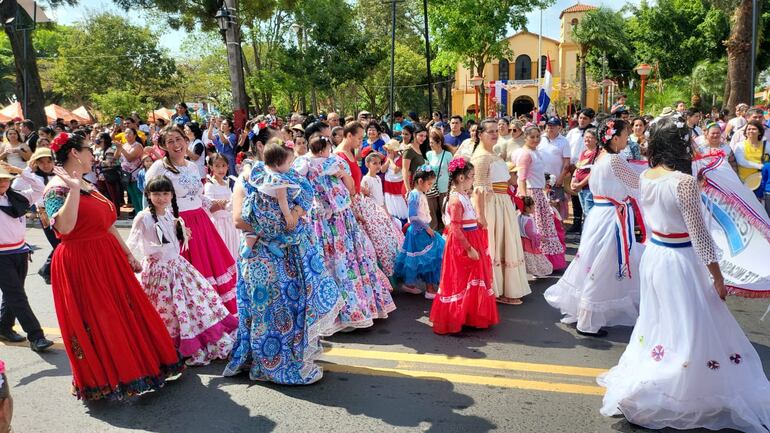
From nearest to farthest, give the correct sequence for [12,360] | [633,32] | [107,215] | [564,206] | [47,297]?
[107,215] < [12,360] < [47,297] < [564,206] < [633,32]

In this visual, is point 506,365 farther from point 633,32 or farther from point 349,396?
point 633,32

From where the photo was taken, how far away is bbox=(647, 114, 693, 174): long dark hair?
12.1 feet

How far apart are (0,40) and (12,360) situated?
60.0 meters

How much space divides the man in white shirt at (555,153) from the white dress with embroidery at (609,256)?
391cm

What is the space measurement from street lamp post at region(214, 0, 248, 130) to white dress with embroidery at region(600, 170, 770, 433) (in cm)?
1200

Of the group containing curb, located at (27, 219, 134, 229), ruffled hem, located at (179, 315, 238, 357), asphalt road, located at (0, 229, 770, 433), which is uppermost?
curb, located at (27, 219, 134, 229)

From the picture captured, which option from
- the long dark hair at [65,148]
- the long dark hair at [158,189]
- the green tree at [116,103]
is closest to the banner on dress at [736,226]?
the long dark hair at [158,189]

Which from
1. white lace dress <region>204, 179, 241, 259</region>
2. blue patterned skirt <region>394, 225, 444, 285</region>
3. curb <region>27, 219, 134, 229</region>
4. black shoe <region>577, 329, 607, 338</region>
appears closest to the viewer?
black shoe <region>577, 329, 607, 338</region>

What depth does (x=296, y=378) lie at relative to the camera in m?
4.51

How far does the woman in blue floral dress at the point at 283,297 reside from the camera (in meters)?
4.34

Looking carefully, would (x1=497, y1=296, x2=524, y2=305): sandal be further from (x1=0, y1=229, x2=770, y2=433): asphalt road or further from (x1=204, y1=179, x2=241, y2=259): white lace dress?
(x1=204, y1=179, x2=241, y2=259): white lace dress

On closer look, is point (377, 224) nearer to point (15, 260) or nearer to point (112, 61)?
point (15, 260)

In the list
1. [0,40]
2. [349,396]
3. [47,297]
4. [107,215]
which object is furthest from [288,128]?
[0,40]

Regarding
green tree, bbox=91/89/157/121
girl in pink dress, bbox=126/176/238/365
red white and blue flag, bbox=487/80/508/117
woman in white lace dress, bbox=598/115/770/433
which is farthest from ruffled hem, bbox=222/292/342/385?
green tree, bbox=91/89/157/121
